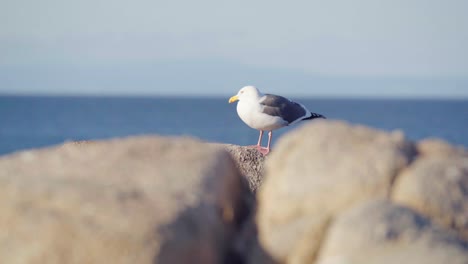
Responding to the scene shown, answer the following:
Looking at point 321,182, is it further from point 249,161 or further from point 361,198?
point 249,161

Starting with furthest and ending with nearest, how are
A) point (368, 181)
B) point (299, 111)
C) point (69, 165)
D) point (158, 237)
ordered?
1. point (299, 111)
2. point (69, 165)
3. point (368, 181)
4. point (158, 237)

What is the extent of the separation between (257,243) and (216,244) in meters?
0.29

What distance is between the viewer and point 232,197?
5.96 metres

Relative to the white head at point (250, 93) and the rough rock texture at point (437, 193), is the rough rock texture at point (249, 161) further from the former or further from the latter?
the rough rock texture at point (437, 193)

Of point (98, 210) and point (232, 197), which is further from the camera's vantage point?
point (232, 197)

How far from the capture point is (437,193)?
5.20 metres

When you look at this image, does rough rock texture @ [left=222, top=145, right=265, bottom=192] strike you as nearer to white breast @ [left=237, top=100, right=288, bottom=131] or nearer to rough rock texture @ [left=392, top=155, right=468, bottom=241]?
white breast @ [left=237, top=100, right=288, bottom=131]

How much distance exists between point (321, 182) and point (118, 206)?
124cm

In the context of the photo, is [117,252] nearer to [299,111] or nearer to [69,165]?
[69,165]

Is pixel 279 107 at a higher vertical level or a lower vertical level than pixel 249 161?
higher

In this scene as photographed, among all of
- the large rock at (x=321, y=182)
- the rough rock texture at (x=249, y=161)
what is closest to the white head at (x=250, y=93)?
the rough rock texture at (x=249, y=161)

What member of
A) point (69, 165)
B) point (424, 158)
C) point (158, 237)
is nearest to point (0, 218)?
point (69, 165)

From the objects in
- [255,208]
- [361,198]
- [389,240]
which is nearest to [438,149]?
[361,198]

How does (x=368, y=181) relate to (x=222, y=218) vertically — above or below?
above
